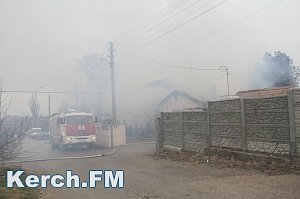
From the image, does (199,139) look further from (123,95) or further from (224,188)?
(123,95)

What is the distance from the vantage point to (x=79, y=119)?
2520 centimetres

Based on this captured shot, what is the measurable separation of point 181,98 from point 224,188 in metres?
32.5

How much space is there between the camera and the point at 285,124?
410 inches

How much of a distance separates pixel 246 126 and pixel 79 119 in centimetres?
1541

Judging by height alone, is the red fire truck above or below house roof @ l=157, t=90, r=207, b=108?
below

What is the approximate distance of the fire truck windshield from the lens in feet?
82.1

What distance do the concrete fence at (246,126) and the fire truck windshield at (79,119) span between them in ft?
33.0

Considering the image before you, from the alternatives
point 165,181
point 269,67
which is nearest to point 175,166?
point 165,181

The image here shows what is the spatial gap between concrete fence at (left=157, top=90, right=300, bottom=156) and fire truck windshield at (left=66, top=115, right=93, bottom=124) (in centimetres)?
1007

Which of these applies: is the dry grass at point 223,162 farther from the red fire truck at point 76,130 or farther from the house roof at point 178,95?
the house roof at point 178,95

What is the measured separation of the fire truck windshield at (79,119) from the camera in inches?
985

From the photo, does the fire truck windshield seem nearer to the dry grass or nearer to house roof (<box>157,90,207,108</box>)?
the dry grass

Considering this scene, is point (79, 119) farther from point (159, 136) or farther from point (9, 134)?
point (9, 134)

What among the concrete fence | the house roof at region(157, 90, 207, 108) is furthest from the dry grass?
the house roof at region(157, 90, 207, 108)
